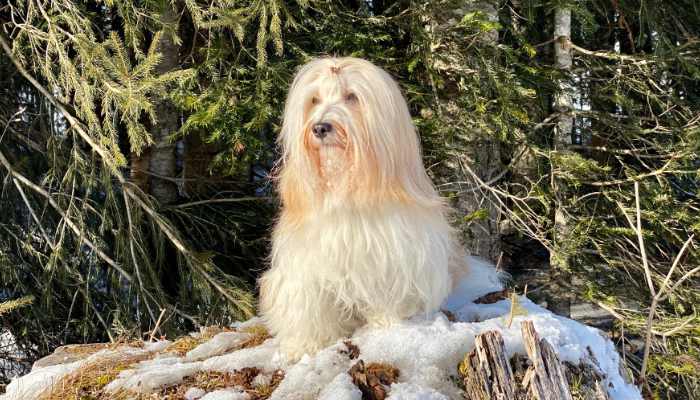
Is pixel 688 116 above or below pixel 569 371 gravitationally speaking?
above

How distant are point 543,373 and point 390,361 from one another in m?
0.66

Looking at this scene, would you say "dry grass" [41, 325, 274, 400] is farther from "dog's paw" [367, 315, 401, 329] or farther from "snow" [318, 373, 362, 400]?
"dog's paw" [367, 315, 401, 329]

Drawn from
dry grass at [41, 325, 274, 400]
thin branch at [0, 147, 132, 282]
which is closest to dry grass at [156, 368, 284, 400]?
dry grass at [41, 325, 274, 400]

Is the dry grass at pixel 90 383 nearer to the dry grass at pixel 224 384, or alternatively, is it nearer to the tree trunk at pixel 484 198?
the dry grass at pixel 224 384

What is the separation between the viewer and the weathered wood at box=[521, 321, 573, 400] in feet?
7.88

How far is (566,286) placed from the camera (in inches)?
250

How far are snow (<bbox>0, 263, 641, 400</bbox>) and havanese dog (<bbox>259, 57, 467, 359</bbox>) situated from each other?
6.4 inches

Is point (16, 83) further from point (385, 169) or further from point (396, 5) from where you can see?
point (385, 169)

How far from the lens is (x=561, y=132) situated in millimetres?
6484

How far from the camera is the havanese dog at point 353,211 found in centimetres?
307

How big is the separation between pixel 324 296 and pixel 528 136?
3.52 m

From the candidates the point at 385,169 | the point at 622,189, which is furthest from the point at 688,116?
the point at 385,169

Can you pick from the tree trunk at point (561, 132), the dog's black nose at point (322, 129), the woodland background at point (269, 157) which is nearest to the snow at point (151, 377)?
the dog's black nose at point (322, 129)

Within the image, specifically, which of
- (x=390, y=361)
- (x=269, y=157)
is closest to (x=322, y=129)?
(x=390, y=361)
